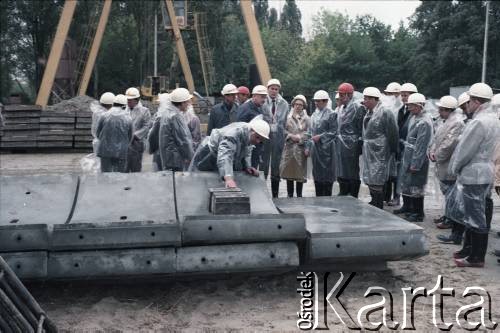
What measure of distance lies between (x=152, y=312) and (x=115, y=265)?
18.5 inches

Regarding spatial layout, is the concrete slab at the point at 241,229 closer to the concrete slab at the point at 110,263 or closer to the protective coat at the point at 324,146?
the concrete slab at the point at 110,263

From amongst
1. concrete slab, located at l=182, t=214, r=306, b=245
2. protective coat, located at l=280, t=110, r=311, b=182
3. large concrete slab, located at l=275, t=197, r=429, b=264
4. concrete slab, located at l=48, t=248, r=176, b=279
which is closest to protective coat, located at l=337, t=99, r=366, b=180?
protective coat, located at l=280, t=110, r=311, b=182

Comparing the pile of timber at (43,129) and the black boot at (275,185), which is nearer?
the black boot at (275,185)

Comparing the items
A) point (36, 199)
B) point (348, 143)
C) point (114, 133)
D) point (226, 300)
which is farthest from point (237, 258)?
point (114, 133)

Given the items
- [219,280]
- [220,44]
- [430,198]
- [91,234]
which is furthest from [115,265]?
[220,44]

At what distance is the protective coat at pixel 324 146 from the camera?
8344 millimetres

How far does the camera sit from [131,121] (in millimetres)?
8609

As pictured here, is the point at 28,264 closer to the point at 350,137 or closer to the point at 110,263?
the point at 110,263

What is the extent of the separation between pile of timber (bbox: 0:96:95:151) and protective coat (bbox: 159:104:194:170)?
1134cm

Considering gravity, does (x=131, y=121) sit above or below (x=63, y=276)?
above

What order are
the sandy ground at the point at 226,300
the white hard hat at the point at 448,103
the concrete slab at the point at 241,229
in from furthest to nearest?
1. the white hard hat at the point at 448,103
2. the concrete slab at the point at 241,229
3. the sandy ground at the point at 226,300

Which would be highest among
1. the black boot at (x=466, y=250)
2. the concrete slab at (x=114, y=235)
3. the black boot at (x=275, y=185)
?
the concrete slab at (x=114, y=235)

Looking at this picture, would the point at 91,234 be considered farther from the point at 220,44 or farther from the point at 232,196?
the point at 220,44

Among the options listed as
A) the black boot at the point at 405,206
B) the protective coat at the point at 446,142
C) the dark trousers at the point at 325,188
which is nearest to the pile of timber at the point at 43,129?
Result: the dark trousers at the point at 325,188
